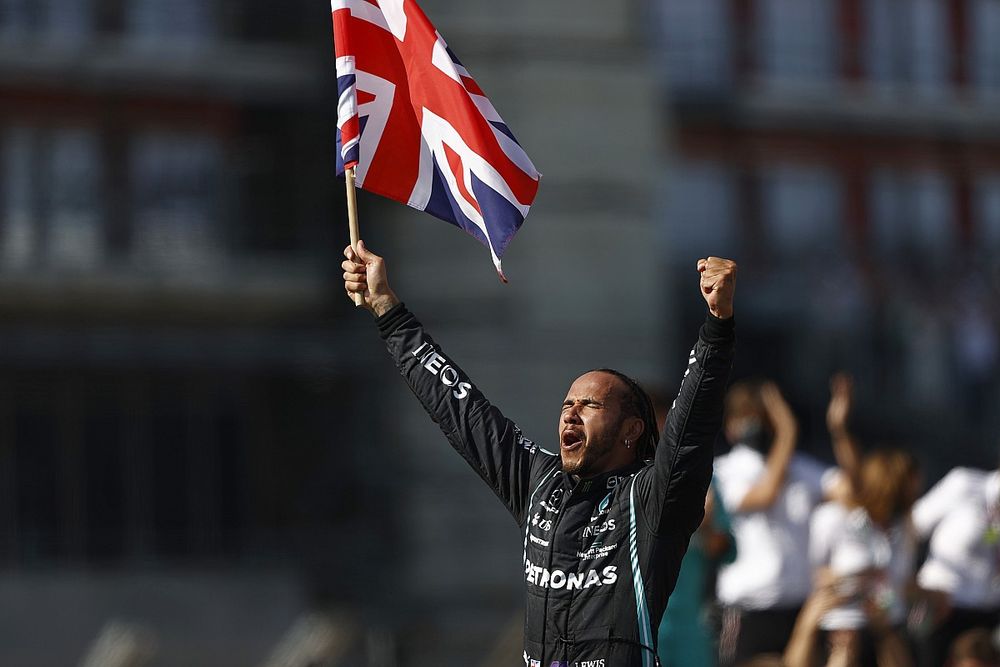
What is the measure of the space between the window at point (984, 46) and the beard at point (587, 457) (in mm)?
29249

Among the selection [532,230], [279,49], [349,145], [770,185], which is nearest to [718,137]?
[770,185]

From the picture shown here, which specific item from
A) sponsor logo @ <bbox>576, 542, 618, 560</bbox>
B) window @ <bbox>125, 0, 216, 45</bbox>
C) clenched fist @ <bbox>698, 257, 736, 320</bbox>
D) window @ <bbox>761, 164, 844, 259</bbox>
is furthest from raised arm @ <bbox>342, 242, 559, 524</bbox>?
window @ <bbox>761, 164, 844, 259</bbox>

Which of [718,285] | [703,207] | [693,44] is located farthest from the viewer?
[703,207]

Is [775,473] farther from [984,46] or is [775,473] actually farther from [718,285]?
[984,46]

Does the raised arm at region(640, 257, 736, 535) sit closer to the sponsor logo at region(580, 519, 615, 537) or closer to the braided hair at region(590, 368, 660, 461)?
the sponsor logo at region(580, 519, 615, 537)

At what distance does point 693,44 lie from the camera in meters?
31.9

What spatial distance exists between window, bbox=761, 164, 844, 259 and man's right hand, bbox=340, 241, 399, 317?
90.8 ft

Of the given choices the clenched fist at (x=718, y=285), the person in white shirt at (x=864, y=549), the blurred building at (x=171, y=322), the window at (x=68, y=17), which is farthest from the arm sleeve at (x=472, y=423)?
the window at (x=68, y=17)

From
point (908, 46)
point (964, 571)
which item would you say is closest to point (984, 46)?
point (908, 46)

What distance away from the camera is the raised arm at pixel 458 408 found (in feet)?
19.8

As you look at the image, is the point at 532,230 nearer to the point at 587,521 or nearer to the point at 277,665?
the point at 277,665

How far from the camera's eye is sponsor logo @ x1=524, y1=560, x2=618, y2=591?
5660 mm

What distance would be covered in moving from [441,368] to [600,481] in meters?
0.66

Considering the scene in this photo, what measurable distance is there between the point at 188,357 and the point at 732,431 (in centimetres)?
1857
